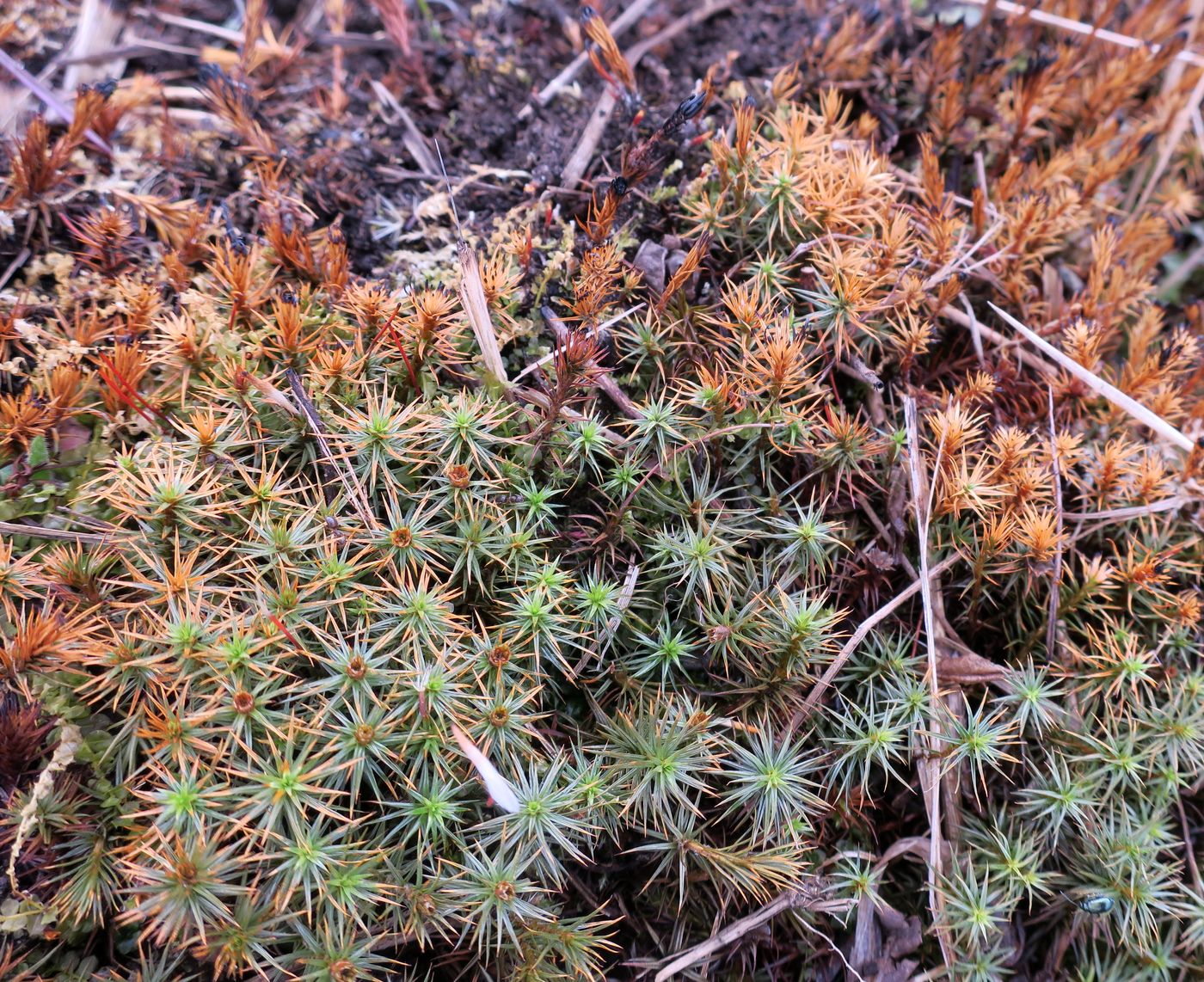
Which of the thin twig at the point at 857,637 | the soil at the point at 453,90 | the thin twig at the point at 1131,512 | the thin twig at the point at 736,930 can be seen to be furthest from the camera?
the soil at the point at 453,90

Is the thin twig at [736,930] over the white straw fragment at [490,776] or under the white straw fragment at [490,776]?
under

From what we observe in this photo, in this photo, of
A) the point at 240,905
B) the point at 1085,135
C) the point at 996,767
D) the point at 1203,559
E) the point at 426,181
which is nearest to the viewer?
the point at 240,905

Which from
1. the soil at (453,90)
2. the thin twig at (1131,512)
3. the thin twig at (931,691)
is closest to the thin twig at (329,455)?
the soil at (453,90)

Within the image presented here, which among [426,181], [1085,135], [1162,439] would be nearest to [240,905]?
[426,181]

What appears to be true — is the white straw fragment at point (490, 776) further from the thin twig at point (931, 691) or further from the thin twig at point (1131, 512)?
the thin twig at point (1131, 512)

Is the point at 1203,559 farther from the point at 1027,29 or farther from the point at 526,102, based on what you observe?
the point at 526,102

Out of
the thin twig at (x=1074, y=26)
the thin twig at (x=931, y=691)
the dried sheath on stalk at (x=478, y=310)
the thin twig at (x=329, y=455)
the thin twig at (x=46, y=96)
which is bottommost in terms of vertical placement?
the thin twig at (x=931, y=691)
